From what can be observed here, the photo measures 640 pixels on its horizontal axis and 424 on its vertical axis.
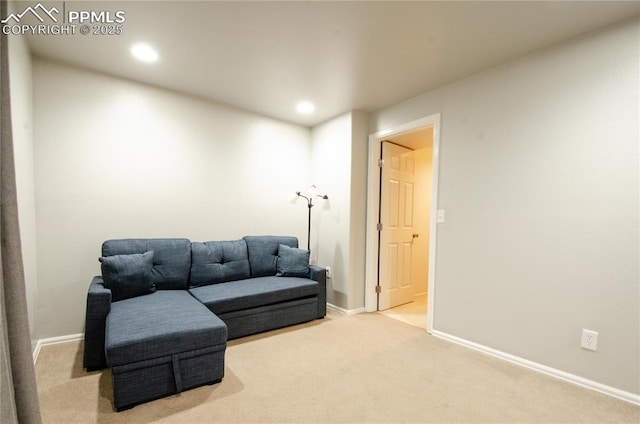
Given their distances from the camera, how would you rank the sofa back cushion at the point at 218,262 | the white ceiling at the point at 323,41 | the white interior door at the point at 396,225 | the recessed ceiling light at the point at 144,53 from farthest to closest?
the white interior door at the point at 396,225 < the sofa back cushion at the point at 218,262 < the recessed ceiling light at the point at 144,53 < the white ceiling at the point at 323,41

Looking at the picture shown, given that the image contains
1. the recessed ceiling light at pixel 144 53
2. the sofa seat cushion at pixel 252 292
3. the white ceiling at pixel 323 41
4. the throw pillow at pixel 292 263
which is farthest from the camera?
the throw pillow at pixel 292 263

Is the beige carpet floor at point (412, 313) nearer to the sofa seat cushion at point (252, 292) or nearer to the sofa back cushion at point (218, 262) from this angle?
the sofa seat cushion at point (252, 292)

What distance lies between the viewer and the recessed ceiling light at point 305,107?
11.0 feet

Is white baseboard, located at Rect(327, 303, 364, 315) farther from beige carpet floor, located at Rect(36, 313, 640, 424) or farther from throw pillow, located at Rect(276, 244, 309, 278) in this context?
beige carpet floor, located at Rect(36, 313, 640, 424)

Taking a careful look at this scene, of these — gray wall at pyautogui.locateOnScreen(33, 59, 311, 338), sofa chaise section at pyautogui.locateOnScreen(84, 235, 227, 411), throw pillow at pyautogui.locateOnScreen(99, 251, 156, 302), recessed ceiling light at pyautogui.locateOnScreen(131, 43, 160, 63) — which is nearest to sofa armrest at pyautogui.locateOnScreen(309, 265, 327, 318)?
gray wall at pyautogui.locateOnScreen(33, 59, 311, 338)

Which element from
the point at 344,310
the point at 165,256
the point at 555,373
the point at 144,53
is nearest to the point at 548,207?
the point at 555,373

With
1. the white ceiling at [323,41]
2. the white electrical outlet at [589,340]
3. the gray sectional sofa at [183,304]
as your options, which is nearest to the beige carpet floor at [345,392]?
the gray sectional sofa at [183,304]

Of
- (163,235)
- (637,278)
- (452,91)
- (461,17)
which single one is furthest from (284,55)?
(637,278)

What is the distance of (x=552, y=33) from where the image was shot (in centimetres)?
203

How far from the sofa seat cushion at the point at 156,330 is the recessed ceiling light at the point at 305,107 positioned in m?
2.40

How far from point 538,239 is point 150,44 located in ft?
11.1

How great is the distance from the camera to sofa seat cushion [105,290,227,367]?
169 centimetres

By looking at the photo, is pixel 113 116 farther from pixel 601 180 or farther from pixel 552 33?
pixel 601 180

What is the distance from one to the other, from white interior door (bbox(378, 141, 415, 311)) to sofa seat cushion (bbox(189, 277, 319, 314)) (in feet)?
3.37
